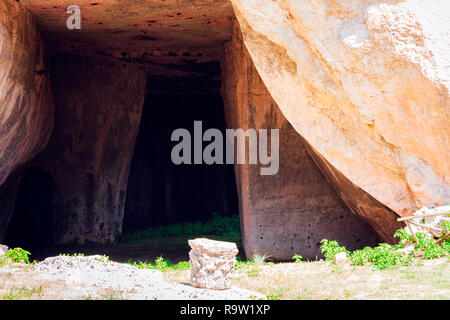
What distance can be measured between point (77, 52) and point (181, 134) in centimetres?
481

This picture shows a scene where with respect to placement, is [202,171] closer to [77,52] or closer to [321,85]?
[77,52]

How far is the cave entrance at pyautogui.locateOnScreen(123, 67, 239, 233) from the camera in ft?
48.7

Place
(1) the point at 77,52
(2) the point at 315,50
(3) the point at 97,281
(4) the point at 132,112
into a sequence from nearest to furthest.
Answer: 1. (3) the point at 97,281
2. (2) the point at 315,50
3. (1) the point at 77,52
4. (4) the point at 132,112

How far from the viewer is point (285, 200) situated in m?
8.58

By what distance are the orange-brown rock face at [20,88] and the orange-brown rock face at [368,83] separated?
309 centimetres

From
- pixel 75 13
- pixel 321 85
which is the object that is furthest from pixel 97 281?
pixel 75 13

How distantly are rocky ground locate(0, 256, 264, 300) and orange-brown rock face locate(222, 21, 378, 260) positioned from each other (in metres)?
2.93

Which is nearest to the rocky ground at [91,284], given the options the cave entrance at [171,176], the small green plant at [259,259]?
the small green plant at [259,259]

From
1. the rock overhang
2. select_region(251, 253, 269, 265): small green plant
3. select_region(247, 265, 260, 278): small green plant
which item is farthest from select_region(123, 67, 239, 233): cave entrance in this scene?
select_region(247, 265, 260, 278): small green plant

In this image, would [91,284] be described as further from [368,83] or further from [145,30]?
[145,30]

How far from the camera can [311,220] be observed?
8.59m

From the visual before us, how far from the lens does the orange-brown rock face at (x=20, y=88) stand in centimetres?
762

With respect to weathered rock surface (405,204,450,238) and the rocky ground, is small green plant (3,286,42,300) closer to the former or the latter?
the rocky ground

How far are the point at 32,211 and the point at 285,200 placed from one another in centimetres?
723
